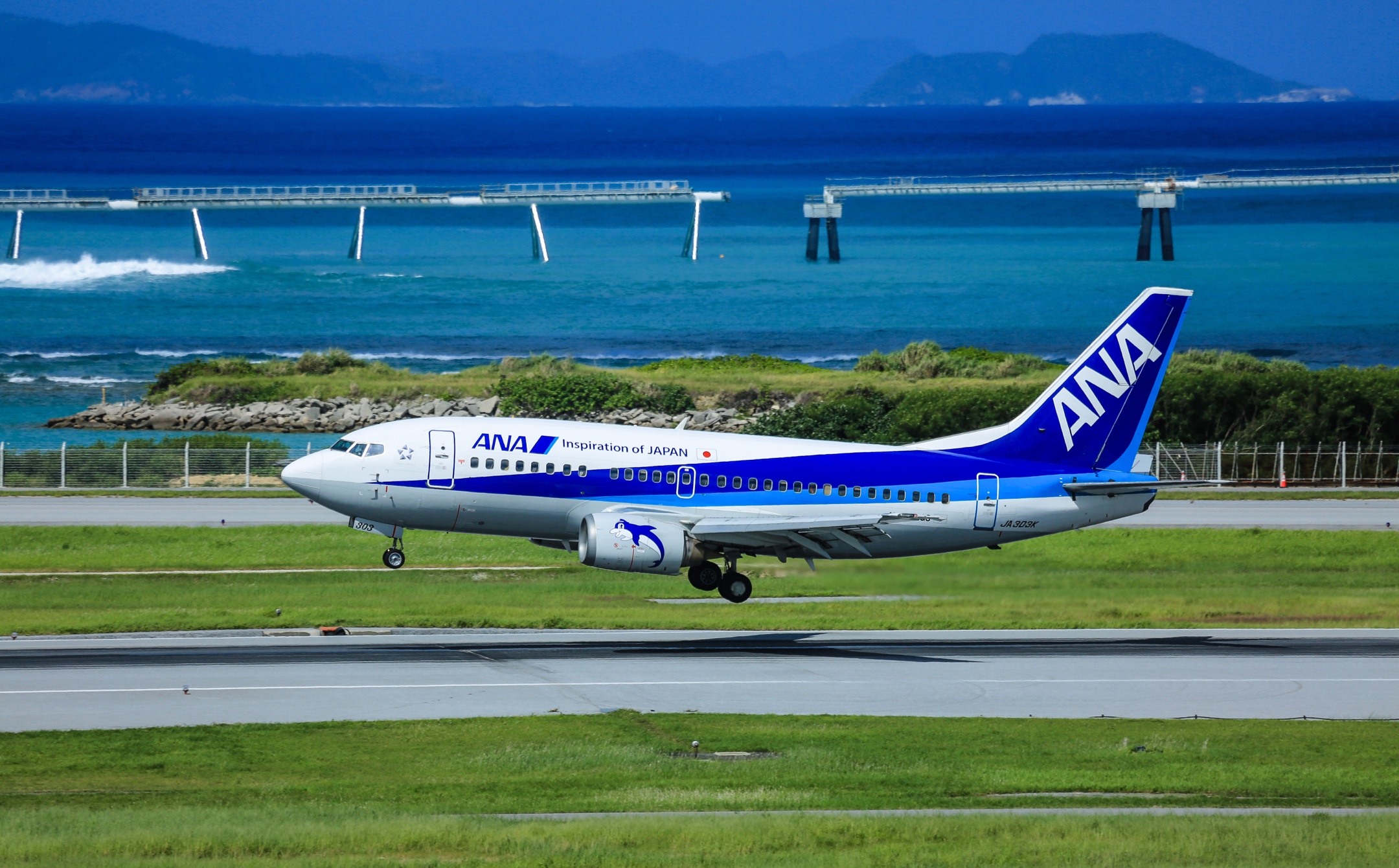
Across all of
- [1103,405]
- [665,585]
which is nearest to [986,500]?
[1103,405]

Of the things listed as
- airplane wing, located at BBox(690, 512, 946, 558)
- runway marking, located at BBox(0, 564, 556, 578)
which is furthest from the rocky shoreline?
airplane wing, located at BBox(690, 512, 946, 558)

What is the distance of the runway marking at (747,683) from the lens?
36406 millimetres

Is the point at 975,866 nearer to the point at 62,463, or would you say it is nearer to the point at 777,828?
the point at 777,828

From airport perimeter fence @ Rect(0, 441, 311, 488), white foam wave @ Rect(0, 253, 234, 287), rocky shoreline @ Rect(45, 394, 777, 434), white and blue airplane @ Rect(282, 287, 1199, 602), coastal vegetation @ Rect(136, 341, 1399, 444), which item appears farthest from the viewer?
white foam wave @ Rect(0, 253, 234, 287)

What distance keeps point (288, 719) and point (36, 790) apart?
21.4 ft

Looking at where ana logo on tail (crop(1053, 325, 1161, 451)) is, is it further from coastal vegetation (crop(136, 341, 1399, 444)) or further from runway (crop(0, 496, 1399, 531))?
coastal vegetation (crop(136, 341, 1399, 444))

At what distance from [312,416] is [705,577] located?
63521 mm

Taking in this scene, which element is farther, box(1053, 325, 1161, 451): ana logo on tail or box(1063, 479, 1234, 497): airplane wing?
box(1053, 325, 1161, 451): ana logo on tail

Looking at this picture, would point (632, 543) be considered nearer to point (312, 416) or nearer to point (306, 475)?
point (306, 475)

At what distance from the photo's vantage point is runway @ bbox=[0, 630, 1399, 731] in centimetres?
3525

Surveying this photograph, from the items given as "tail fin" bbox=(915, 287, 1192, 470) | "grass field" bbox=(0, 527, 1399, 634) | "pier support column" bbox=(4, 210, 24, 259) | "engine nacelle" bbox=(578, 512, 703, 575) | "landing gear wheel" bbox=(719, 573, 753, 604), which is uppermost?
"pier support column" bbox=(4, 210, 24, 259)

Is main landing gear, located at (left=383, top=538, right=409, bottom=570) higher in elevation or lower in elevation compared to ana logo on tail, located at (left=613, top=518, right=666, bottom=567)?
lower

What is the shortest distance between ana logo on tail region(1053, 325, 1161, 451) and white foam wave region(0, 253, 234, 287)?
16531 cm

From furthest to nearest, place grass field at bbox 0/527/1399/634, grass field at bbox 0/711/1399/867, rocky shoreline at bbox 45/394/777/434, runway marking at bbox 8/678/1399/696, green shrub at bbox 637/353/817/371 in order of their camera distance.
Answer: green shrub at bbox 637/353/817/371 < rocky shoreline at bbox 45/394/777/434 < grass field at bbox 0/527/1399/634 < runway marking at bbox 8/678/1399/696 < grass field at bbox 0/711/1399/867
